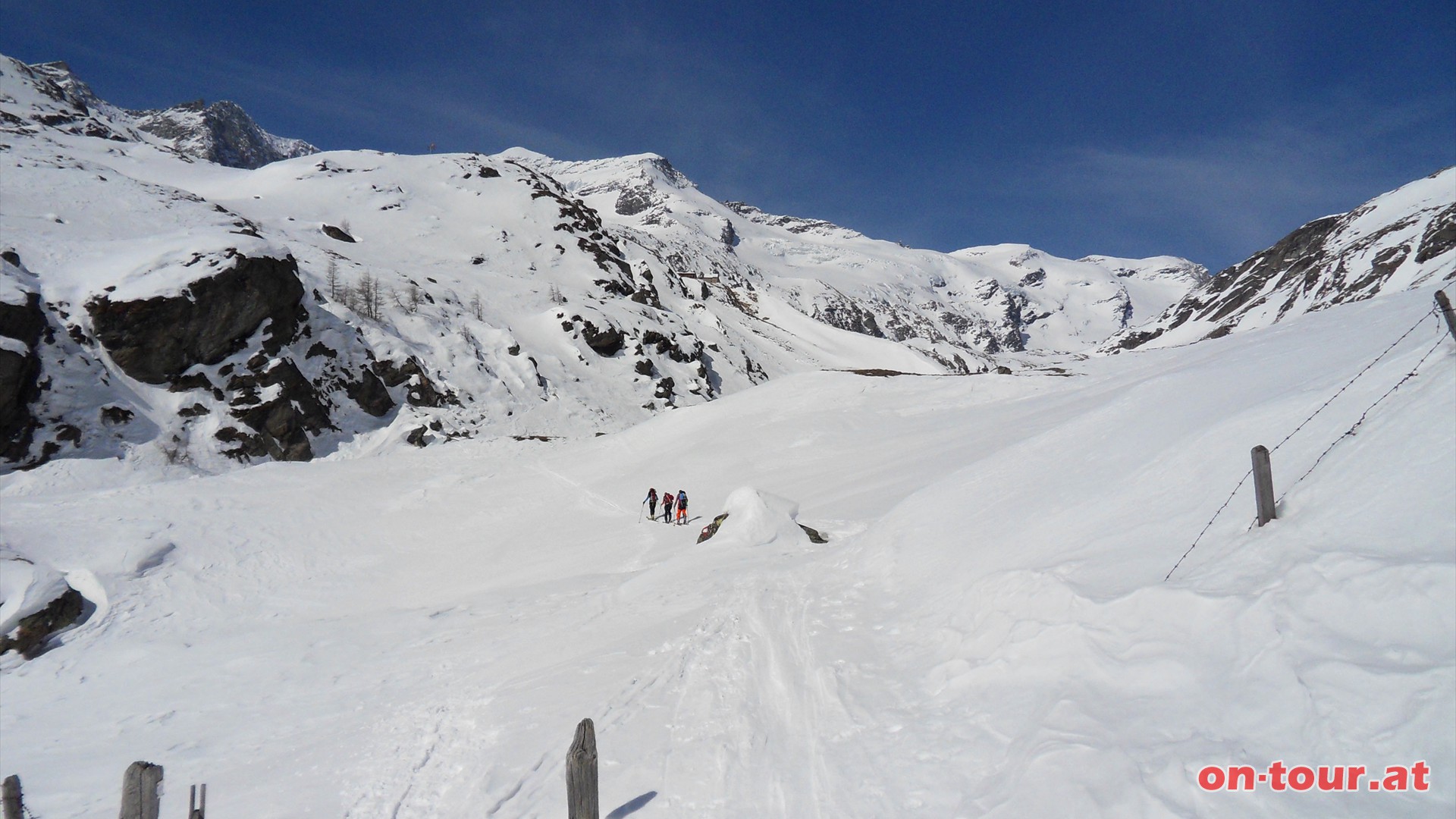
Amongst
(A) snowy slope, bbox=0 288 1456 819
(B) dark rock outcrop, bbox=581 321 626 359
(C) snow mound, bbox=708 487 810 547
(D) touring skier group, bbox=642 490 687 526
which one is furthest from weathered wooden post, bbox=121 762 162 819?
(B) dark rock outcrop, bbox=581 321 626 359

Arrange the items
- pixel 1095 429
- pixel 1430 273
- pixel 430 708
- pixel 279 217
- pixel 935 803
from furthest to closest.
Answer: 1. pixel 1430 273
2. pixel 279 217
3. pixel 1095 429
4. pixel 430 708
5. pixel 935 803

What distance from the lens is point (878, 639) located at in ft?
26.5

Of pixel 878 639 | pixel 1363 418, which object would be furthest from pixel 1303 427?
pixel 878 639

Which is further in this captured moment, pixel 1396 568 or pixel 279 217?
pixel 279 217

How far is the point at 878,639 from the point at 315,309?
1460 inches

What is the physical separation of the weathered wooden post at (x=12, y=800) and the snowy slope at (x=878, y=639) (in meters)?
1.99

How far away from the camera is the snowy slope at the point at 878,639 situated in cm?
429

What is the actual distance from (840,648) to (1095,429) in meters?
7.21

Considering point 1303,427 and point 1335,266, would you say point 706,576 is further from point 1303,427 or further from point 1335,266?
point 1335,266

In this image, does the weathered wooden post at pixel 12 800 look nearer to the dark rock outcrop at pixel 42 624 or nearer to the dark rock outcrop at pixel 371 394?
the dark rock outcrop at pixel 42 624

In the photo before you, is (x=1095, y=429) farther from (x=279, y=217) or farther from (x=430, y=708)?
(x=279, y=217)

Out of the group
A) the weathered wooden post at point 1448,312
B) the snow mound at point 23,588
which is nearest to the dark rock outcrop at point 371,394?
the snow mound at point 23,588

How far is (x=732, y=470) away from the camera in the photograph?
2398 cm

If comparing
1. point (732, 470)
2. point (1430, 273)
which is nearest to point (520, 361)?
point (732, 470)
